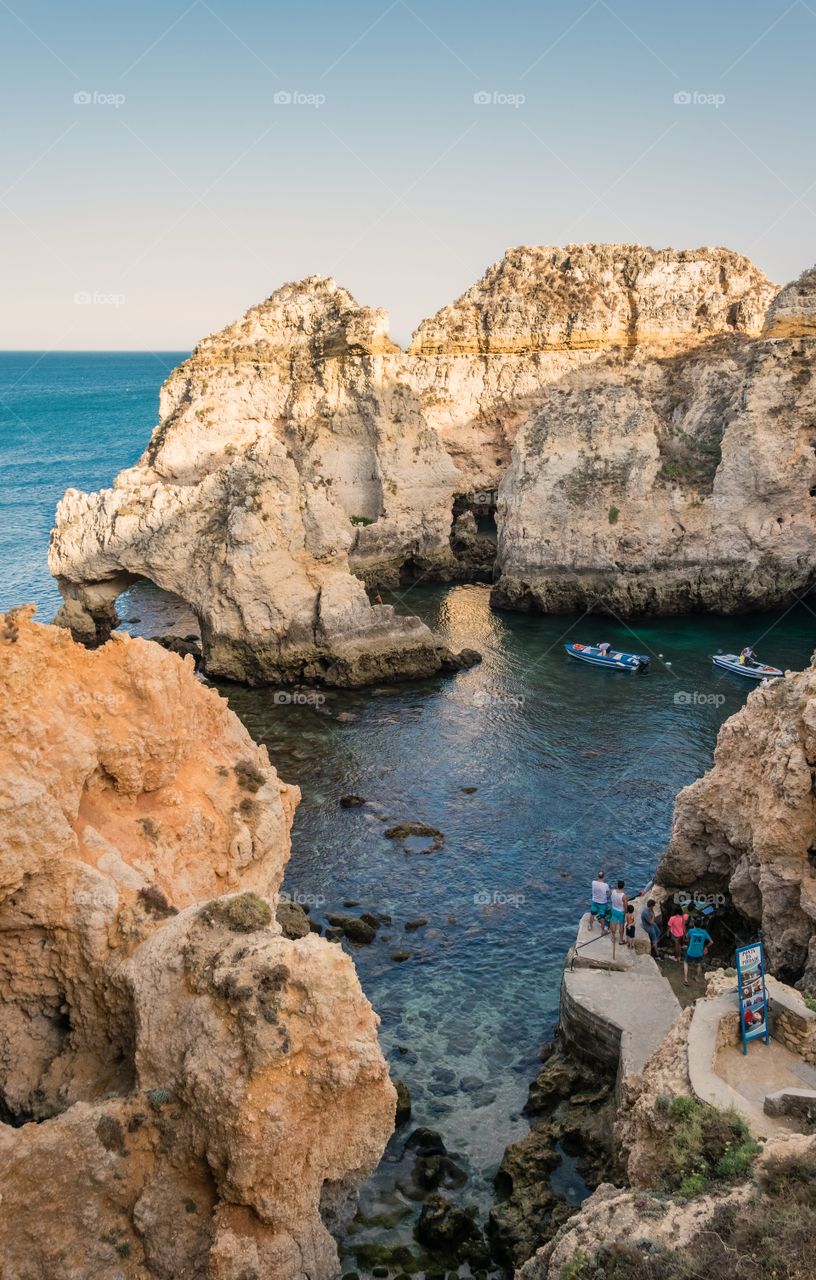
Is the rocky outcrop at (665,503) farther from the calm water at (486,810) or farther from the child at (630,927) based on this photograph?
the child at (630,927)

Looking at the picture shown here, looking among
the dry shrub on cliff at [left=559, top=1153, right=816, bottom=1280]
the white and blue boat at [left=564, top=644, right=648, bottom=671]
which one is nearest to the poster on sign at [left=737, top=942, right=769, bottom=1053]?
the dry shrub on cliff at [left=559, top=1153, right=816, bottom=1280]

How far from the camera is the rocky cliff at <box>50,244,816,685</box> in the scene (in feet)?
154

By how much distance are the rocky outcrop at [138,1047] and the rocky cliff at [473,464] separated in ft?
93.5

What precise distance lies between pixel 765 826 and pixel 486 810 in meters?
15.1

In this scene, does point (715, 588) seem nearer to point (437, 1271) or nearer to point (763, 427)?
point (763, 427)

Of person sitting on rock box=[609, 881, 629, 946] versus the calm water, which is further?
person sitting on rock box=[609, 881, 629, 946]

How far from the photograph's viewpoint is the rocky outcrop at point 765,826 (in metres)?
20.5

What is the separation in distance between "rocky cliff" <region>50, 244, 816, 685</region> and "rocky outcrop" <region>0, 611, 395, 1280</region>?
93.5ft

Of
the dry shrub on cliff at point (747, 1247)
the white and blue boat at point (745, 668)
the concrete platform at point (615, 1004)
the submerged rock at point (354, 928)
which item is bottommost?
the submerged rock at point (354, 928)

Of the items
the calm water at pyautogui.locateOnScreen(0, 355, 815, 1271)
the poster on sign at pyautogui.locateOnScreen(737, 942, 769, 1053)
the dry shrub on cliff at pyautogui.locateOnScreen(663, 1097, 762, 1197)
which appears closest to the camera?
the dry shrub on cliff at pyautogui.locateOnScreen(663, 1097, 762, 1197)

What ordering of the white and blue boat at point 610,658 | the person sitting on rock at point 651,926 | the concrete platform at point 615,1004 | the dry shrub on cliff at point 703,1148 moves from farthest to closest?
1. the white and blue boat at point 610,658
2. the person sitting on rock at point 651,926
3. the concrete platform at point 615,1004
4. the dry shrub on cliff at point 703,1148

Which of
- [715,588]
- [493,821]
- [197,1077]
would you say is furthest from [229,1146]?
[715,588]

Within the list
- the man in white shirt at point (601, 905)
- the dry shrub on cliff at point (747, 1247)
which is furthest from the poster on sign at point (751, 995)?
the man in white shirt at point (601, 905)

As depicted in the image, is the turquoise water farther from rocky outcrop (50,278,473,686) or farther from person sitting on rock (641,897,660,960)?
person sitting on rock (641,897,660,960)
